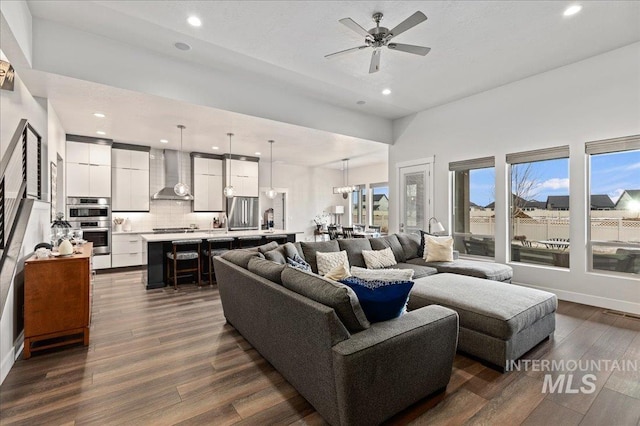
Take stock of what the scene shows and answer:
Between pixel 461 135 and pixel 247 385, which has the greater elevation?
pixel 461 135

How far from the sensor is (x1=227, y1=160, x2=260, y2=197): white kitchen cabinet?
27.2 ft

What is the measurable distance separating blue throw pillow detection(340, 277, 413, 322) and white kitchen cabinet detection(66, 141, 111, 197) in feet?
22.7

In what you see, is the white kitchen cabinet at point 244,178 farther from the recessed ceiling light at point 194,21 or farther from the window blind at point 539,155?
the window blind at point 539,155

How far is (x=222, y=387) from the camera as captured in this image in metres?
2.22

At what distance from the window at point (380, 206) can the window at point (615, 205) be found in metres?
6.15

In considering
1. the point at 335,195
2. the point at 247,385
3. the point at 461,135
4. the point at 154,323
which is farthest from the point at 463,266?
the point at 335,195

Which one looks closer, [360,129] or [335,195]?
[360,129]

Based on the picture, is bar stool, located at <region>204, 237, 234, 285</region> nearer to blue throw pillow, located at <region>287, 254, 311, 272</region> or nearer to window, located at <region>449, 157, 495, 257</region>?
blue throw pillow, located at <region>287, 254, 311, 272</region>

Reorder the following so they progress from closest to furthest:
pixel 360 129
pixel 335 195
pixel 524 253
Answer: pixel 524 253, pixel 360 129, pixel 335 195

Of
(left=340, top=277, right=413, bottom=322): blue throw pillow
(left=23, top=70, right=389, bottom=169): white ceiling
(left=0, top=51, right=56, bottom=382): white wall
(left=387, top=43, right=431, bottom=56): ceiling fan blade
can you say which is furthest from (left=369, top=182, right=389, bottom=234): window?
(left=0, top=51, right=56, bottom=382): white wall

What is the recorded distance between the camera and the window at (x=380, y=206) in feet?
33.6

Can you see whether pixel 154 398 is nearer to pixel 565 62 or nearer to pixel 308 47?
pixel 308 47

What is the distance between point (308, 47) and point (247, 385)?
3.87 m

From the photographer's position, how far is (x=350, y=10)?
311 cm
